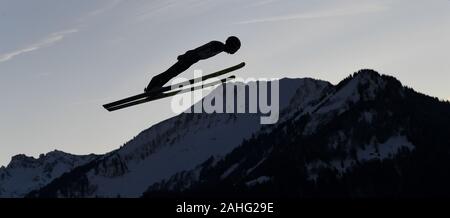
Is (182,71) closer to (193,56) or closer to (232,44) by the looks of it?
(193,56)

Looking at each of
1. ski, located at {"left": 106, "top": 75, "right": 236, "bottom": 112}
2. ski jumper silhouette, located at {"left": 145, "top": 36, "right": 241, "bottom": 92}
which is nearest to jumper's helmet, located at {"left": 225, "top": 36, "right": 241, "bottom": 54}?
ski jumper silhouette, located at {"left": 145, "top": 36, "right": 241, "bottom": 92}

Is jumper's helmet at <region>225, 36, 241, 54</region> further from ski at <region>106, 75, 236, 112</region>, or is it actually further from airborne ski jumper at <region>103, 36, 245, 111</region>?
ski at <region>106, 75, 236, 112</region>

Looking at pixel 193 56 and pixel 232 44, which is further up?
pixel 193 56

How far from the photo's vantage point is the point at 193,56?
28.2 m

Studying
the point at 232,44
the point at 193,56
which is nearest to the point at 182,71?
the point at 193,56

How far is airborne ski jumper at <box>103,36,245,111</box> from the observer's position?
26.6 metres

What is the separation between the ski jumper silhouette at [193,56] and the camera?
26266 millimetres

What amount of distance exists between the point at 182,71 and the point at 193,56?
137 cm

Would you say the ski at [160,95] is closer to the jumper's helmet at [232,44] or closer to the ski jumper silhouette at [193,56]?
the ski jumper silhouette at [193,56]

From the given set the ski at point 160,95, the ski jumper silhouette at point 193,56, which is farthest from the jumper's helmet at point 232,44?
the ski at point 160,95
